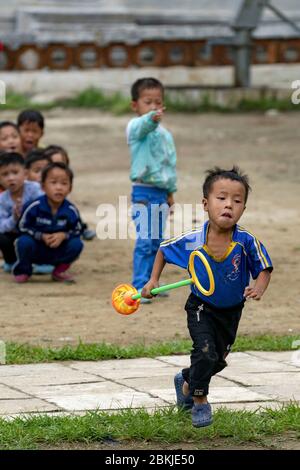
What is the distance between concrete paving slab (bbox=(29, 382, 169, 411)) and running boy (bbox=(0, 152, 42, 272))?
3.73 meters

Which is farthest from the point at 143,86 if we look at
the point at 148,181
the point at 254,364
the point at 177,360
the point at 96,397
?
the point at 96,397

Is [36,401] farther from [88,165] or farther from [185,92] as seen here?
[185,92]

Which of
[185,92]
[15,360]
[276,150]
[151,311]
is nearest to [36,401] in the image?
[15,360]

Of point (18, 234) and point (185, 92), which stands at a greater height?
point (185, 92)

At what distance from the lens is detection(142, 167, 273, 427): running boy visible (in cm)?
571

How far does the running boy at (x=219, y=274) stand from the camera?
225 inches

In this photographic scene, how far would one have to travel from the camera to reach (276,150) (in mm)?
17609

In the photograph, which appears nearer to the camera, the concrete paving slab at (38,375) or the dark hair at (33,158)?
the concrete paving slab at (38,375)

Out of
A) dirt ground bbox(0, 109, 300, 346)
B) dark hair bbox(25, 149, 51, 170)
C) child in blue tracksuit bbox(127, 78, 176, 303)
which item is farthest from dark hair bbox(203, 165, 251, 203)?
dark hair bbox(25, 149, 51, 170)

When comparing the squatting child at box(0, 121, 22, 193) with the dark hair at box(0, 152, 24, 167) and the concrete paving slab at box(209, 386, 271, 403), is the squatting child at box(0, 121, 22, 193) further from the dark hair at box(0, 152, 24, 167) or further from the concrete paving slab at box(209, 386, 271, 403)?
the concrete paving slab at box(209, 386, 271, 403)

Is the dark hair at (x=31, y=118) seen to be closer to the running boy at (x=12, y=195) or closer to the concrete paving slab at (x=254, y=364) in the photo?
the running boy at (x=12, y=195)

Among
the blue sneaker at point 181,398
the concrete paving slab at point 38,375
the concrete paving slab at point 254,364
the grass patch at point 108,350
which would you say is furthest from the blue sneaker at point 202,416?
the grass patch at point 108,350

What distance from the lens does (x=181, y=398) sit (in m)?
6.01
